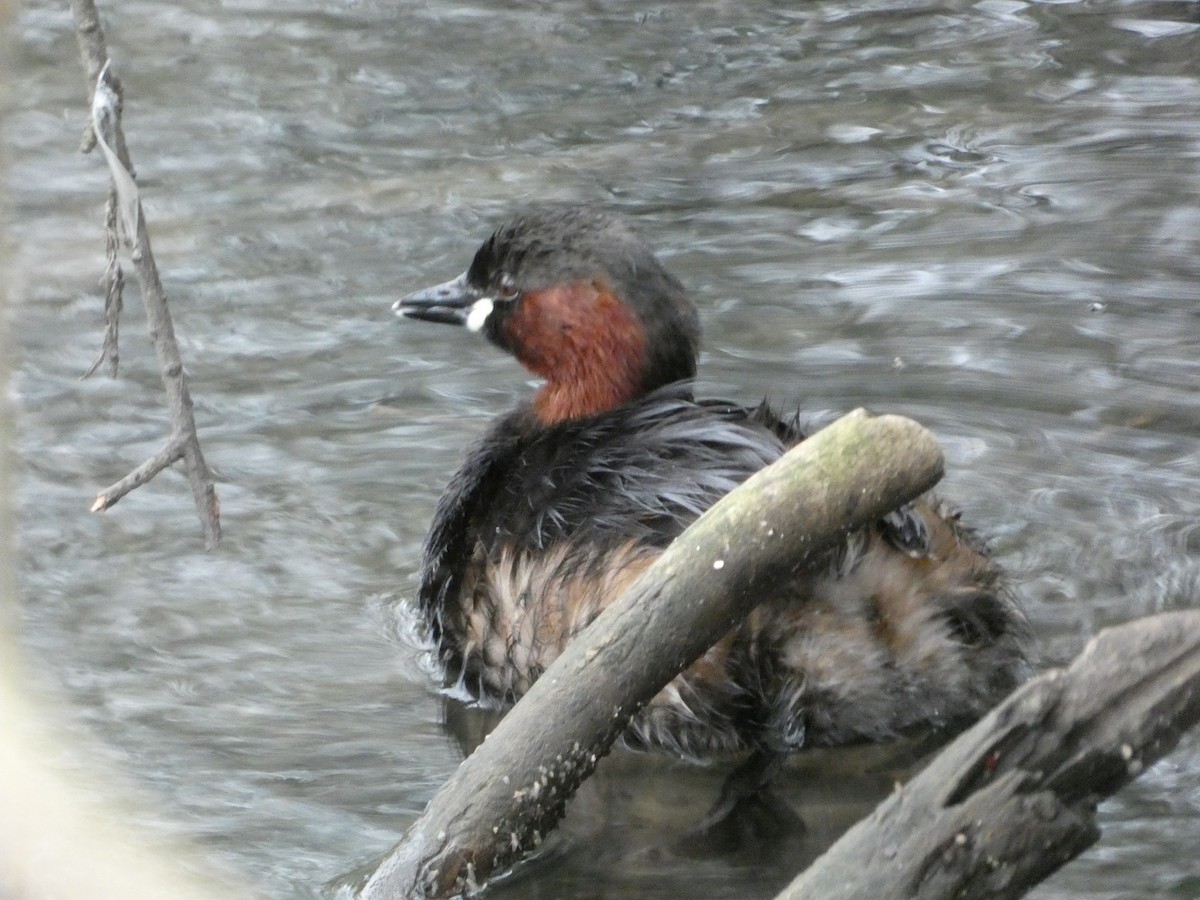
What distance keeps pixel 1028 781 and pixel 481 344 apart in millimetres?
3904

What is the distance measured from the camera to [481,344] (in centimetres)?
638

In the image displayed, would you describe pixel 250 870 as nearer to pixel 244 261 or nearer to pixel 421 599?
pixel 421 599

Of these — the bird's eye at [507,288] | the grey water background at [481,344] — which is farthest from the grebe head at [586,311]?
the grey water background at [481,344]

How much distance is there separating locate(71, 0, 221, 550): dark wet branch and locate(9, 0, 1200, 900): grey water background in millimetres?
1171

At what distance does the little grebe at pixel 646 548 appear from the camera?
3783mm

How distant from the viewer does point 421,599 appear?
4.56 metres

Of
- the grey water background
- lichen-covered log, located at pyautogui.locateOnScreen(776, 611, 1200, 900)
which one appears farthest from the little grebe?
lichen-covered log, located at pyautogui.locateOnScreen(776, 611, 1200, 900)

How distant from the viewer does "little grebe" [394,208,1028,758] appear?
378 centimetres

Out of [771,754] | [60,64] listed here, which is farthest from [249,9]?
[771,754]

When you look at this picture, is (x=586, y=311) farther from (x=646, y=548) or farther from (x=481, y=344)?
(x=481, y=344)

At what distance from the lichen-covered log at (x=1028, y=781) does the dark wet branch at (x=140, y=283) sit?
3.44ft

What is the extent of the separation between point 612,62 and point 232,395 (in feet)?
12.5

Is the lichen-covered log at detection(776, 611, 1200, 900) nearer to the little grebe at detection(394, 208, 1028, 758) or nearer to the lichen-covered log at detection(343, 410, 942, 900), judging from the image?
the lichen-covered log at detection(343, 410, 942, 900)

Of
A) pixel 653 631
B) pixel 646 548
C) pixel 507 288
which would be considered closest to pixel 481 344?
pixel 507 288
